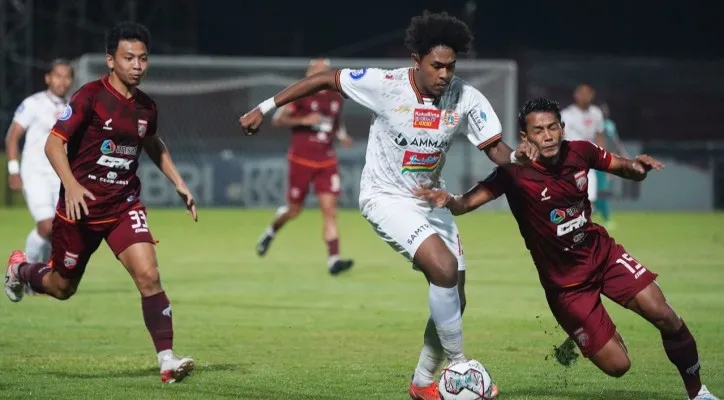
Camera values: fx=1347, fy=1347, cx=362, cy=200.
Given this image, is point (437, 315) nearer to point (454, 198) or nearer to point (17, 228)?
point (454, 198)

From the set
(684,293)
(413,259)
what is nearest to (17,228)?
(684,293)

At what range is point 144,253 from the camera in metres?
8.45

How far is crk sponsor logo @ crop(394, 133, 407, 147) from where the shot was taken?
7.84 metres

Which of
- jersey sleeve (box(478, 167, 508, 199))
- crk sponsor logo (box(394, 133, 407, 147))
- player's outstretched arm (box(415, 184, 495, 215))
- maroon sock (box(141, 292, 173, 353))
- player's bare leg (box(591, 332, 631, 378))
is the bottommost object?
maroon sock (box(141, 292, 173, 353))

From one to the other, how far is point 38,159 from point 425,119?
6.70 m

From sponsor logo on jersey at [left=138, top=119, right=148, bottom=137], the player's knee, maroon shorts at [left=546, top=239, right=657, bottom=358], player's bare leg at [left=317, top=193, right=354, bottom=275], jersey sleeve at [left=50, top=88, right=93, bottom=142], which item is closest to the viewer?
maroon shorts at [left=546, top=239, right=657, bottom=358]

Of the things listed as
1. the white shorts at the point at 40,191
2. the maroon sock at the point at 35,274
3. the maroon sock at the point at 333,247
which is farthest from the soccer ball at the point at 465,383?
the maroon sock at the point at 333,247

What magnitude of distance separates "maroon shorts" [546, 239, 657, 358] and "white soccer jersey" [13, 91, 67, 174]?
23.2ft

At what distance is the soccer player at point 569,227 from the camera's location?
759 centimetres

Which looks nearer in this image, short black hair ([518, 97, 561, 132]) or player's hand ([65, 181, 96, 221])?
short black hair ([518, 97, 561, 132])

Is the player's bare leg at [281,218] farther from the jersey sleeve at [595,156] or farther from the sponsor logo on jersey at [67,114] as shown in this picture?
the jersey sleeve at [595,156]

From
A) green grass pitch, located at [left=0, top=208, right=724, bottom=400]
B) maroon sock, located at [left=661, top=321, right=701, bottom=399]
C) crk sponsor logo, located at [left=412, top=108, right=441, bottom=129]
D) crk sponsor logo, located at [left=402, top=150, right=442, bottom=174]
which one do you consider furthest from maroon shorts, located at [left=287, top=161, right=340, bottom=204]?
maroon sock, located at [left=661, top=321, right=701, bottom=399]

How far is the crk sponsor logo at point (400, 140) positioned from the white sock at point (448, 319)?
0.89 metres

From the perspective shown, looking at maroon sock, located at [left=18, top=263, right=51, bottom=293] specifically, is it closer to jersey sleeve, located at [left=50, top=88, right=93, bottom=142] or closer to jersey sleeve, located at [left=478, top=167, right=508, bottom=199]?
jersey sleeve, located at [left=50, top=88, right=93, bottom=142]
